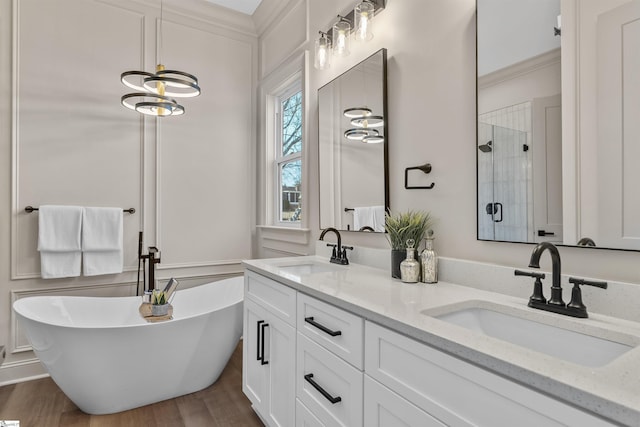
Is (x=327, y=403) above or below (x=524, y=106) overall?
Answer: below

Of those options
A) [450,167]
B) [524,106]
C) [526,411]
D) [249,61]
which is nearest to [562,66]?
[524,106]

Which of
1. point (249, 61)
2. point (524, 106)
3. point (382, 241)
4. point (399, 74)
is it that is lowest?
point (382, 241)

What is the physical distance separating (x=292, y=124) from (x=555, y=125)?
2302mm

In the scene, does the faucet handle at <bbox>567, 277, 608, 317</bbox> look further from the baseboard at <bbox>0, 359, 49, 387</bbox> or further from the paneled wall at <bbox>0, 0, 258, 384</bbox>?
the baseboard at <bbox>0, 359, 49, 387</bbox>

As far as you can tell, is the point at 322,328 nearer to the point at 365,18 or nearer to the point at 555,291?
the point at 555,291

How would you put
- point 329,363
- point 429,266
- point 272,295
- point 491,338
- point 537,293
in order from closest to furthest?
1. point 491,338
2. point 537,293
3. point 329,363
4. point 429,266
5. point 272,295

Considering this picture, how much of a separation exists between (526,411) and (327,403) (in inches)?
30.0

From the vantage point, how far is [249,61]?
11.3ft

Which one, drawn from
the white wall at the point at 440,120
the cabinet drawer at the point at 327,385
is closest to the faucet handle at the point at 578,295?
the white wall at the point at 440,120

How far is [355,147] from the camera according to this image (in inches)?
82.0

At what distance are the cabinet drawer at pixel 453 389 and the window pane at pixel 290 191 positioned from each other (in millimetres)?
2111

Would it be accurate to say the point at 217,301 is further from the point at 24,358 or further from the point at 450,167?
the point at 450,167

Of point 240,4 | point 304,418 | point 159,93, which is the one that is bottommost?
point 304,418

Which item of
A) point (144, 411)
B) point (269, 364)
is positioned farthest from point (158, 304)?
point (269, 364)
